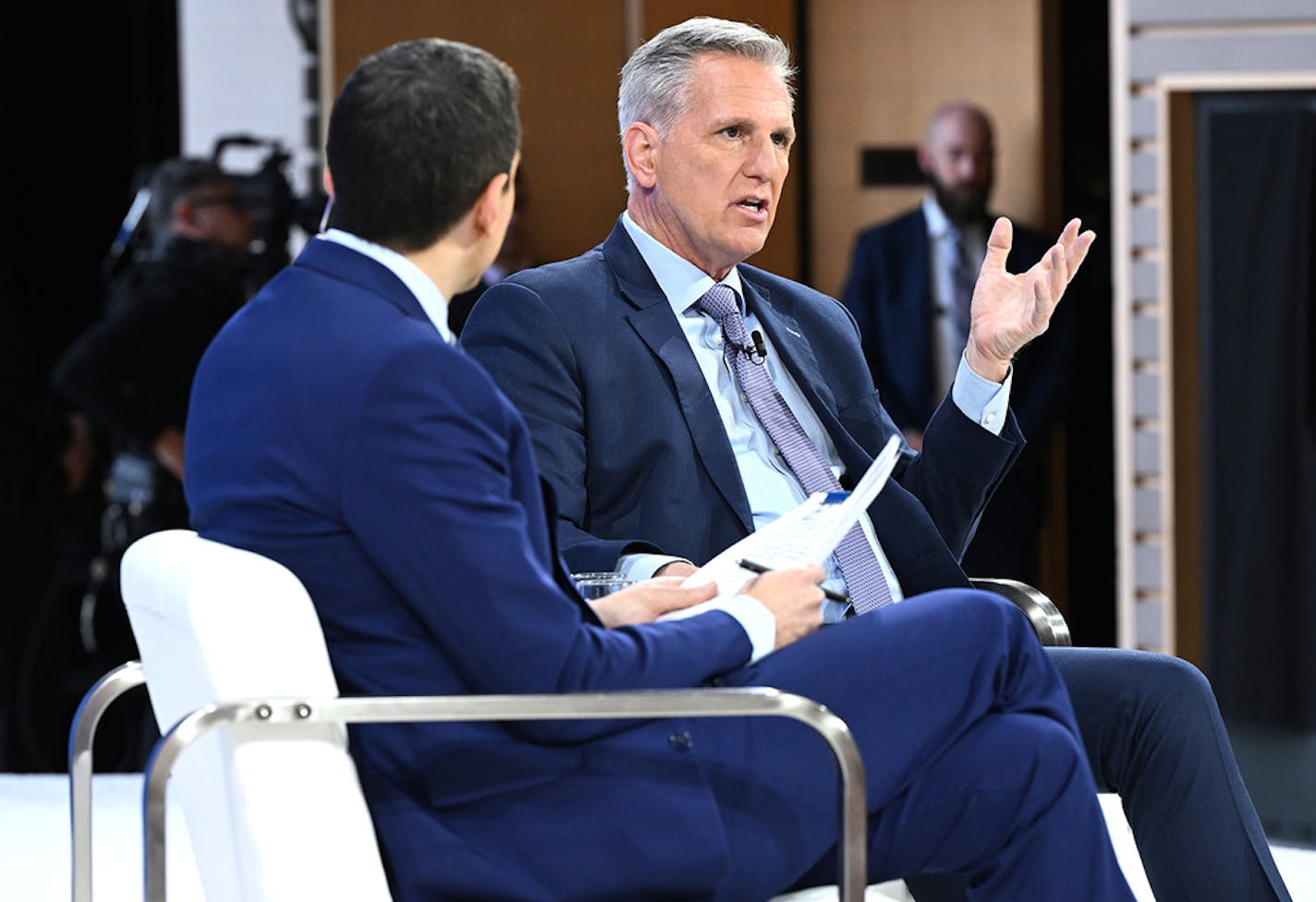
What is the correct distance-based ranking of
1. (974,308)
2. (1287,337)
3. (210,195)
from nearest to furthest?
(974,308) < (1287,337) < (210,195)

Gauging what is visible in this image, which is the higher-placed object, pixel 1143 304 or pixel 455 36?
pixel 455 36

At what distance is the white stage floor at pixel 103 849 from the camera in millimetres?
→ 2805

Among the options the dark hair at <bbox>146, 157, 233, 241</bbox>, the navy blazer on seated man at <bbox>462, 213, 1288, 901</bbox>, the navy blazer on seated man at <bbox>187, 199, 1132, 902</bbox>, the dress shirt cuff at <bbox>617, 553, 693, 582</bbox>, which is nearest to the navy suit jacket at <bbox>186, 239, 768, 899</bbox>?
the navy blazer on seated man at <bbox>187, 199, 1132, 902</bbox>

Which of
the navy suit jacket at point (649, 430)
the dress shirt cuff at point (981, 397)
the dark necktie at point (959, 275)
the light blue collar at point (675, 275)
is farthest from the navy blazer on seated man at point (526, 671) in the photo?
the dark necktie at point (959, 275)

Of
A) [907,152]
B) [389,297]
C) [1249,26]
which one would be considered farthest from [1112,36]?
[389,297]

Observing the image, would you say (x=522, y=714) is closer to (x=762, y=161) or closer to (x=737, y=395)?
(x=737, y=395)

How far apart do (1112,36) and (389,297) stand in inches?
116

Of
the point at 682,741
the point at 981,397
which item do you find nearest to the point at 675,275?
the point at 981,397

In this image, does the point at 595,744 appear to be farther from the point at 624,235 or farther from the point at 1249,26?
the point at 1249,26

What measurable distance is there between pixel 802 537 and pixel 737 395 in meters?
0.60

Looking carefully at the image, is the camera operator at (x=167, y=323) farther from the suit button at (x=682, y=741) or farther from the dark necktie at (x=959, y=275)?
the suit button at (x=682, y=741)

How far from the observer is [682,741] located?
65.4 inches

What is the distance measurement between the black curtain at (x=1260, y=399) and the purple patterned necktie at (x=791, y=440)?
80.8 inches

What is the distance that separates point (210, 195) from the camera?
Answer: 438 centimetres
